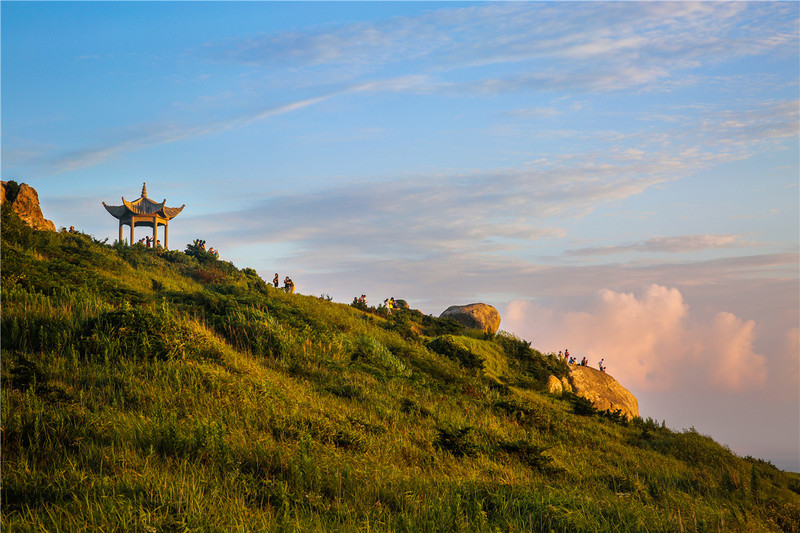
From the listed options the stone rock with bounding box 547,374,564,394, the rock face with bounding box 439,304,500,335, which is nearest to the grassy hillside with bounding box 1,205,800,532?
the stone rock with bounding box 547,374,564,394

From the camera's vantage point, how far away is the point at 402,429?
451 inches

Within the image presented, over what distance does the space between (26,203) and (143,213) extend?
10.3 metres

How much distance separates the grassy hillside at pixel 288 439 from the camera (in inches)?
261

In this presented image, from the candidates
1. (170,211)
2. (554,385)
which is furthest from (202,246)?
(554,385)

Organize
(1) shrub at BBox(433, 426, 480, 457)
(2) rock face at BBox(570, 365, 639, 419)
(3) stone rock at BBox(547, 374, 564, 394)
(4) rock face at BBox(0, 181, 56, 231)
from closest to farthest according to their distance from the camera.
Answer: (1) shrub at BBox(433, 426, 480, 457) < (3) stone rock at BBox(547, 374, 564, 394) < (2) rock face at BBox(570, 365, 639, 419) < (4) rock face at BBox(0, 181, 56, 231)

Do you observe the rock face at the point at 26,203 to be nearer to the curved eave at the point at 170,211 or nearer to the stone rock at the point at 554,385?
the curved eave at the point at 170,211

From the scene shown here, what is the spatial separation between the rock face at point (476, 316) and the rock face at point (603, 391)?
20.8 feet

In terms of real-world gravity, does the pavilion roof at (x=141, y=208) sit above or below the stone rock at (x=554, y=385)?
above

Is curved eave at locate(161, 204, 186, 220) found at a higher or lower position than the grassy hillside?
higher

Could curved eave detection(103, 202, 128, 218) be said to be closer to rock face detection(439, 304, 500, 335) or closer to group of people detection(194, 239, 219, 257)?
group of people detection(194, 239, 219, 257)

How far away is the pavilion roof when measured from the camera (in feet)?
129

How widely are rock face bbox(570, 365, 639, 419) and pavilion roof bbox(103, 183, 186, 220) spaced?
93.3 ft

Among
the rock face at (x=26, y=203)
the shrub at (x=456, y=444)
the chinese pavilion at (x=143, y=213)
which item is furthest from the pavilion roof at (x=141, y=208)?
the shrub at (x=456, y=444)

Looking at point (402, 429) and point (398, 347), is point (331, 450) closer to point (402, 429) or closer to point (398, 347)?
point (402, 429)
